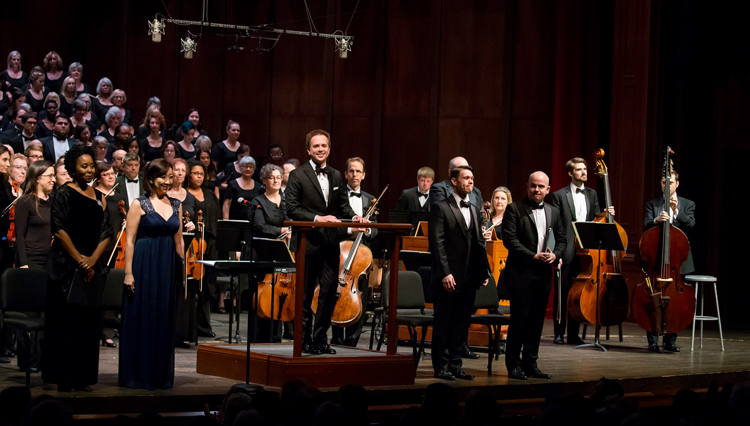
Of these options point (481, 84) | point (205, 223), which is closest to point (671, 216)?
point (205, 223)

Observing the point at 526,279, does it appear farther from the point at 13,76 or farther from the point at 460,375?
the point at 13,76

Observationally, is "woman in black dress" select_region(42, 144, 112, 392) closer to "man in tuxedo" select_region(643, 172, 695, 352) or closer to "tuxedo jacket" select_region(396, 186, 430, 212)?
"tuxedo jacket" select_region(396, 186, 430, 212)

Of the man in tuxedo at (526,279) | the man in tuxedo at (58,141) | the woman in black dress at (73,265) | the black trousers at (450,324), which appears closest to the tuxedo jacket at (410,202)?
the man in tuxedo at (526,279)

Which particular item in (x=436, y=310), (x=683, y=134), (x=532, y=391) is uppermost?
(x=683, y=134)

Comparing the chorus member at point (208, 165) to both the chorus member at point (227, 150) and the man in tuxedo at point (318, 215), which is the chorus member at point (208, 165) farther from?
the man in tuxedo at point (318, 215)

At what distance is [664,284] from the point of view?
7523 millimetres

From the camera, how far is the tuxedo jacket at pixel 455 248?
5910mm

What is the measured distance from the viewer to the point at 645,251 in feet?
24.8

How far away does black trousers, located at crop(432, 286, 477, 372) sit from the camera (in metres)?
5.95

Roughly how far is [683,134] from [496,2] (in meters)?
2.64

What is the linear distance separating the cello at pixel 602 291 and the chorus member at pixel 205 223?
9.67 ft

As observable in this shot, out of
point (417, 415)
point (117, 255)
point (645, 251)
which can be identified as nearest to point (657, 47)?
point (645, 251)

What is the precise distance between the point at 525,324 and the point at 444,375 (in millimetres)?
640

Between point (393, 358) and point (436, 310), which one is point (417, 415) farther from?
point (436, 310)
